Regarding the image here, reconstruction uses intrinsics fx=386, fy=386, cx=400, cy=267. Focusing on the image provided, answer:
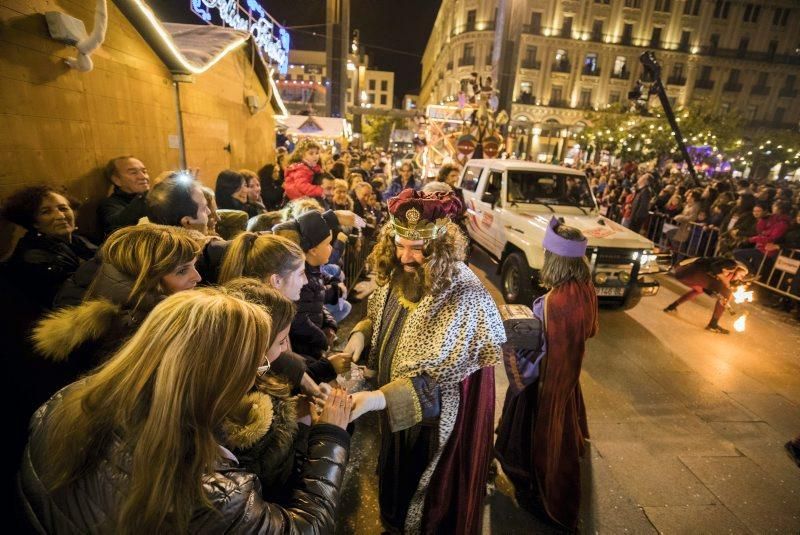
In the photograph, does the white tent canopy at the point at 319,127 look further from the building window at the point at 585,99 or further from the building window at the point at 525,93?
the building window at the point at 585,99

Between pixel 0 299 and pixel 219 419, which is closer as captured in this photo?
pixel 219 419

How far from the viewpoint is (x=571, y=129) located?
49344 millimetres

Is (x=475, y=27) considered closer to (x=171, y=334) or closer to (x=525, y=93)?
(x=525, y=93)

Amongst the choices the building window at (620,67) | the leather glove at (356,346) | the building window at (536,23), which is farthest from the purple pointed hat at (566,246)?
the building window at (620,67)

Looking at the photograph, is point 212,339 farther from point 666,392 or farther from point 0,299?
point 666,392

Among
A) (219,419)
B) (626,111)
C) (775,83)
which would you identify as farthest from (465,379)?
(775,83)

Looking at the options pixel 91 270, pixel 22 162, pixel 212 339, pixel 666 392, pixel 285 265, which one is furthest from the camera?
pixel 666 392

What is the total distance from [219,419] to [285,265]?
1.18 meters

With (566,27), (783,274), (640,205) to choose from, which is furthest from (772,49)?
(783,274)

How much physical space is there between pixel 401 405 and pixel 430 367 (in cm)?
23

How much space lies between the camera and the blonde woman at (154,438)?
0.90m

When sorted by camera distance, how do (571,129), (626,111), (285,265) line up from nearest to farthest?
(285,265) < (626,111) < (571,129)

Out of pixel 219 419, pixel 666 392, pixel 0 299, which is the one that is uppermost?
pixel 219 419

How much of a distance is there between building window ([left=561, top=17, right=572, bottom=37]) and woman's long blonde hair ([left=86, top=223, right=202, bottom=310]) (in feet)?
193
